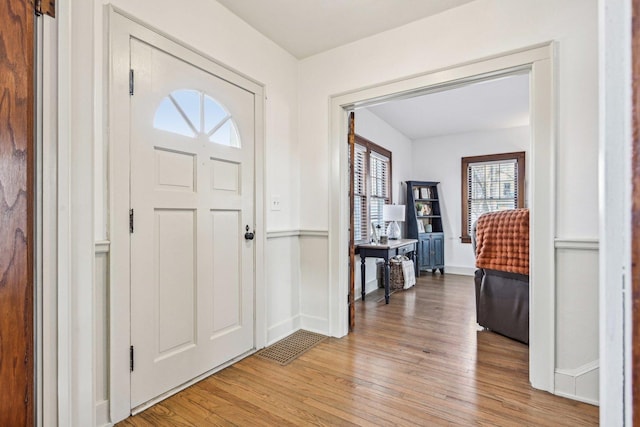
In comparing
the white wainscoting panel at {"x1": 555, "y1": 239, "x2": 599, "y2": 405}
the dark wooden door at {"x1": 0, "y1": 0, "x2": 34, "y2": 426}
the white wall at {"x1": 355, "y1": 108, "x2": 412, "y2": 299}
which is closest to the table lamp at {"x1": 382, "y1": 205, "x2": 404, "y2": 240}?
the white wall at {"x1": 355, "y1": 108, "x2": 412, "y2": 299}

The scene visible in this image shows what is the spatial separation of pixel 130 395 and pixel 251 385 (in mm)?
658

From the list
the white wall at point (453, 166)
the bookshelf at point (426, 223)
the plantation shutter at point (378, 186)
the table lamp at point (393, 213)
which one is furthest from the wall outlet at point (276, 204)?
the white wall at point (453, 166)

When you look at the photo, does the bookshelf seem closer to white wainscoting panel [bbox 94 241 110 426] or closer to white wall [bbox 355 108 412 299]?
white wall [bbox 355 108 412 299]

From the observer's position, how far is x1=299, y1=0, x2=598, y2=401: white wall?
1854 millimetres

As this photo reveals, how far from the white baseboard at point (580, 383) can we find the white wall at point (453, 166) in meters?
3.99

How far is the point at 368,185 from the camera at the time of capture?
459 cm

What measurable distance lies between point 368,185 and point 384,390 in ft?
9.87

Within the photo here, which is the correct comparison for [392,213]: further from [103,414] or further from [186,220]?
[103,414]

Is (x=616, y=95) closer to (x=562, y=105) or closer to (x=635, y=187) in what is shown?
(x=635, y=187)

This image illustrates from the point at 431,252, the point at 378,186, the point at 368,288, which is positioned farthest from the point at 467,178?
the point at 368,288

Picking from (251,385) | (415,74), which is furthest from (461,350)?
(415,74)

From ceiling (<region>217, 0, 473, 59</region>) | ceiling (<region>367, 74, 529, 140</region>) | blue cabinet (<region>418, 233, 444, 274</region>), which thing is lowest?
blue cabinet (<region>418, 233, 444, 274</region>)

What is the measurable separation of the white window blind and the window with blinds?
1.77 m

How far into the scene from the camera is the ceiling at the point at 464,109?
3.90 metres
